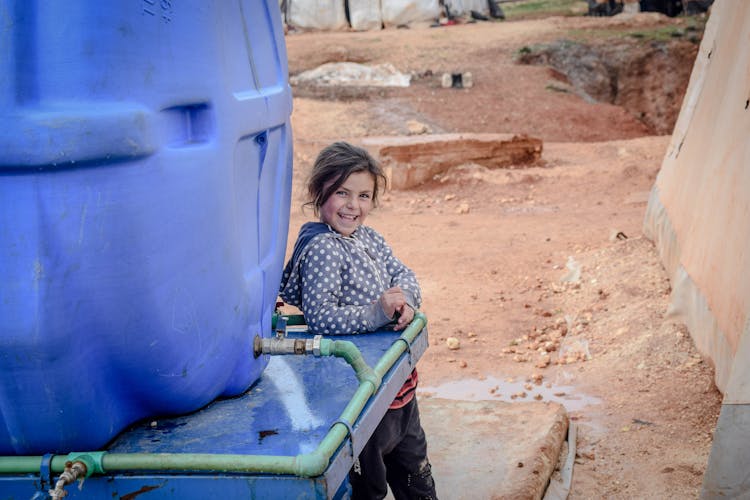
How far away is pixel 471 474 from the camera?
306cm

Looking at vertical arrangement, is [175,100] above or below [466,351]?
above

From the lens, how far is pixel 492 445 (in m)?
3.24

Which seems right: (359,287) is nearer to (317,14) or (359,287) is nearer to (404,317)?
(404,317)

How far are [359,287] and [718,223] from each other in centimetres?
→ 200

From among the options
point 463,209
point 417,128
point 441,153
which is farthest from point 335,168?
point 417,128

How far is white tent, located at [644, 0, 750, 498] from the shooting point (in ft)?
8.46

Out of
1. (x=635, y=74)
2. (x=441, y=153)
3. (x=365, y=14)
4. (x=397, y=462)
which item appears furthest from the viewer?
(x=365, y=14)

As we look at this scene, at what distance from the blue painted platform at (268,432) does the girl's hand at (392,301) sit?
8 cm

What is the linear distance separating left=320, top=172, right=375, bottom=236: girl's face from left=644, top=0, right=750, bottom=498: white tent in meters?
1.18

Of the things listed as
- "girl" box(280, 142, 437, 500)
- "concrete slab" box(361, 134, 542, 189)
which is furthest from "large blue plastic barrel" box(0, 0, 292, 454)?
"concrete slab" box(361, 134, 542, 189)

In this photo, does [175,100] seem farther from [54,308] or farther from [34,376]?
[34,376]

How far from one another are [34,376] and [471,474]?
181 centimetres

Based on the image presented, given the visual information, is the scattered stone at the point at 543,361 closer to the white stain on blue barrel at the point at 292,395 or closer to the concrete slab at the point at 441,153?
the white stain on blue barrel at the point at 292,395

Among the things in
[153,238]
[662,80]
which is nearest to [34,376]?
[153,238]
